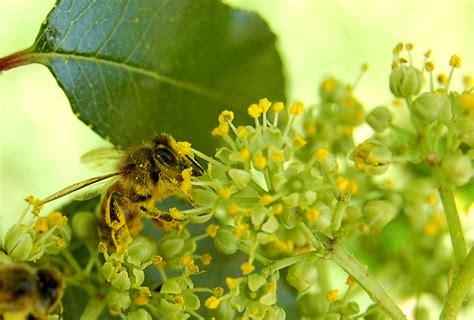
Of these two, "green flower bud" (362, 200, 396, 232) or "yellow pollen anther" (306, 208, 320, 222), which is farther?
→ "green flower bud" (362, 200, 396, 232)

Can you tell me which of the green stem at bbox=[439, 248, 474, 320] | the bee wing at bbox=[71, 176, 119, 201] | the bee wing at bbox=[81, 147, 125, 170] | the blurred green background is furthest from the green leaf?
the blurred green background

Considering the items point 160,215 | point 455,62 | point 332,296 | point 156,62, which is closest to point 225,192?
point 160,215

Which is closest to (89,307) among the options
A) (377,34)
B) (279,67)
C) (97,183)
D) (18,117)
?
(97,183)

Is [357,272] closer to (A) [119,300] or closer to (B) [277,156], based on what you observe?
(B) [277,156]

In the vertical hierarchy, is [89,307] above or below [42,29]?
below

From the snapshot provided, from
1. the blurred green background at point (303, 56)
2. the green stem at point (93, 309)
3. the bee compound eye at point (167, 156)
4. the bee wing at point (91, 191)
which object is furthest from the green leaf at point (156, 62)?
the blurred green background at point (303, 56)

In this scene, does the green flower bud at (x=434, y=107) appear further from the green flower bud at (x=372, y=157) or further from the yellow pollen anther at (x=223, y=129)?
the yellow pollen anther at (x=223, y=129)

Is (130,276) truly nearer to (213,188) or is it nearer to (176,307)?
(176,307)

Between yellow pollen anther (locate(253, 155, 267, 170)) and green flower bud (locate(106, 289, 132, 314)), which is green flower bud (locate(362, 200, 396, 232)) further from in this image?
green flower bud (locate(106, 289, 132, 314))
